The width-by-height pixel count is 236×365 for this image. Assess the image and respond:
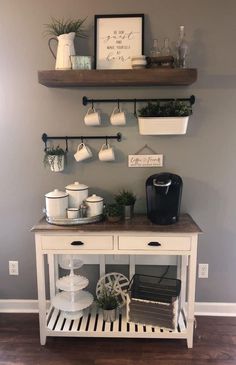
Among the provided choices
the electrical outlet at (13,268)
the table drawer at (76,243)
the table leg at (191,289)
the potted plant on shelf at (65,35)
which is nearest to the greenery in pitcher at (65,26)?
the potted plant on shelf at (65,35)

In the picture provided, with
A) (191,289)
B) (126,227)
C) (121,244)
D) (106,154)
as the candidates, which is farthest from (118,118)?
(191,289)

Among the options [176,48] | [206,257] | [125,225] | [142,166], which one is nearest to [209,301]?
[206,257]

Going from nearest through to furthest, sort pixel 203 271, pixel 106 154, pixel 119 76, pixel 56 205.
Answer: pixel 119 76
pixel 56 205
pixel 106 154
pixel 203 271

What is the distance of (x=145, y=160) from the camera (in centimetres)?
236

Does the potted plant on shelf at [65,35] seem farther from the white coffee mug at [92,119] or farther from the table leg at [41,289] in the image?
the table leg at [41,289]

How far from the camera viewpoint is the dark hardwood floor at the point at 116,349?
2.05m

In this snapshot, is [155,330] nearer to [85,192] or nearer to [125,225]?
[125,225]

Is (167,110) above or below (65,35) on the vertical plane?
below

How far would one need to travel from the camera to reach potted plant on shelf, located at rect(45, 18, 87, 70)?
212 cm

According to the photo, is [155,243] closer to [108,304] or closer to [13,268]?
[108,304]

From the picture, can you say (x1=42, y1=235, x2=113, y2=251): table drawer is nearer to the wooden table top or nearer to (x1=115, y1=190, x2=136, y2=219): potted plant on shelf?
the wooden table top

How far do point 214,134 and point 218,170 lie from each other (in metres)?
0.26

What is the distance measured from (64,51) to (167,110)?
77cm

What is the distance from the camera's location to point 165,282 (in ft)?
7.97
